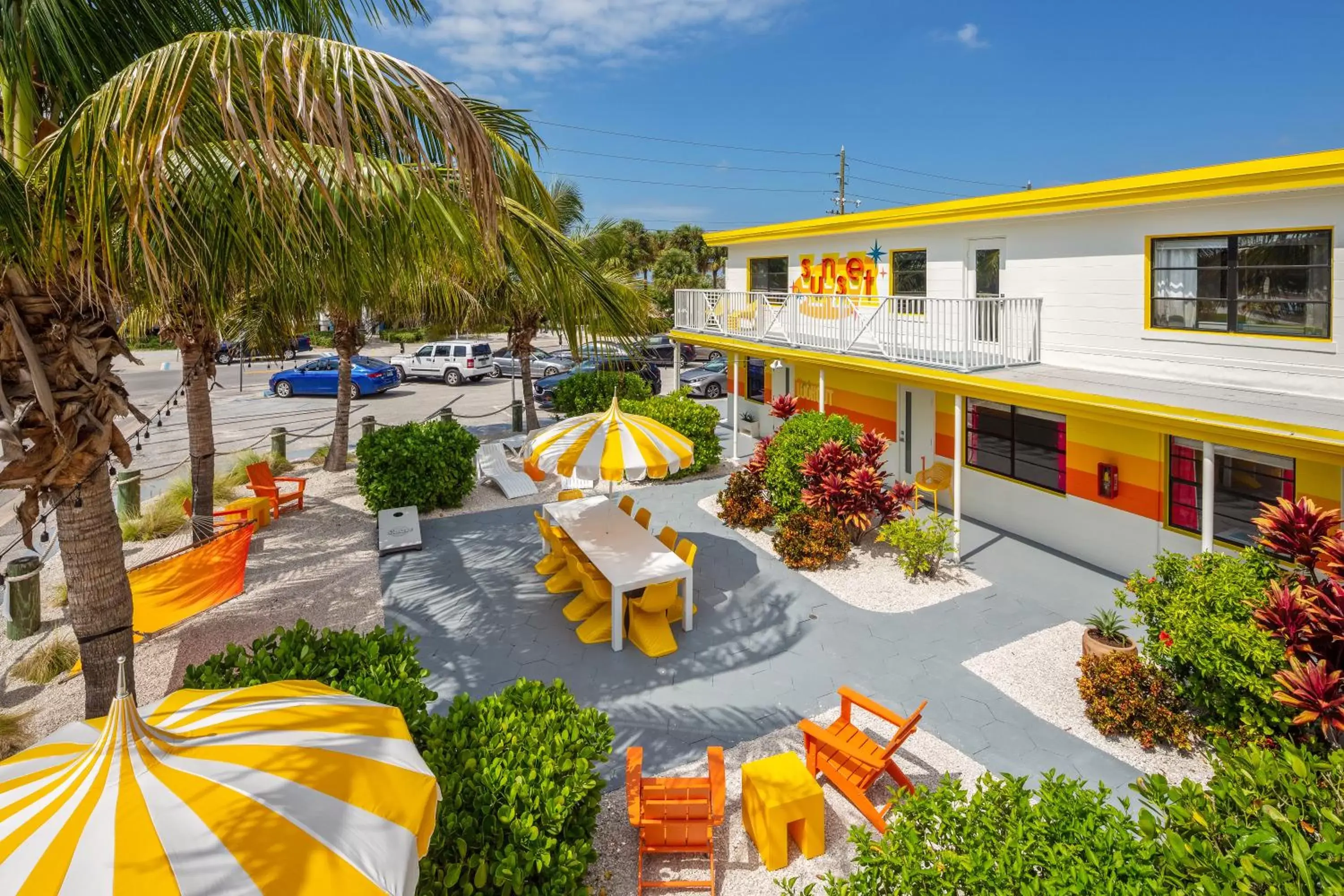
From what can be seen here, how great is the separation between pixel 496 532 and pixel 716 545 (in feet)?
12.1

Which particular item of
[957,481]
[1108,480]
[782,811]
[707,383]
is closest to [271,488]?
[782,811]

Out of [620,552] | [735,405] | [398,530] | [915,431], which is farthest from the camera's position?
[735,405]

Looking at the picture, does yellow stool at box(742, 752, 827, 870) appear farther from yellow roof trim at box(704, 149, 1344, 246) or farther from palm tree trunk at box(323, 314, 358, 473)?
palm tree trunk at box(323, 314, 358, 473)

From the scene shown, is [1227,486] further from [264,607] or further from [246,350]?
[246,350]

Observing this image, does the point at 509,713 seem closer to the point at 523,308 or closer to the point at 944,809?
the point at 944,809

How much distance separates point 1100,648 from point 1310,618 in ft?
6.51

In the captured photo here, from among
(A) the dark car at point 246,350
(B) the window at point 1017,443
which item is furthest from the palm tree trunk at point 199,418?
(B) the window at point 1017,443

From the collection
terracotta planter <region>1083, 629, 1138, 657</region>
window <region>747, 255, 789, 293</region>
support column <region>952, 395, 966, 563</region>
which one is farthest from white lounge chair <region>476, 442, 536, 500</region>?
terracotta planter <region>1083, 629, 1138, 657</region>

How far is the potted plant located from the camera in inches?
282

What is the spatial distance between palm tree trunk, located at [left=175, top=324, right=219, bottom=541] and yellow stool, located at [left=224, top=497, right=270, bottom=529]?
836 millimetres

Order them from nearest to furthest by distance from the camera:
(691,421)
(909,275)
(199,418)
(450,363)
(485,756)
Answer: (485,756) → (199,418) → (909,275) → (691,421) → (450,363)

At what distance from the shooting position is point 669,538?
9.73 m

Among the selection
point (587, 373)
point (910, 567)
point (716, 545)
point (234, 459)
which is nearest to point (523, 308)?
point (587, 373)

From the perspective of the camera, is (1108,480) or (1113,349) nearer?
(1108,480)
